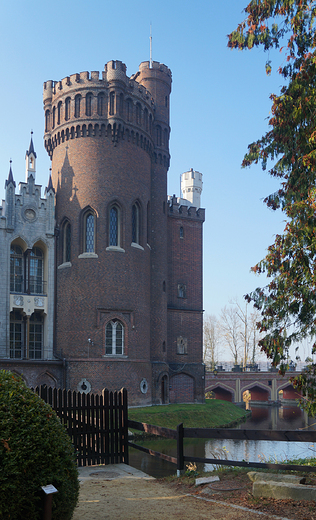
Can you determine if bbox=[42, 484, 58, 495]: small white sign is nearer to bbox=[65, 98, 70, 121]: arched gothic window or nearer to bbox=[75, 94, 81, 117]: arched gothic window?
bbox=[75, 94, 81, 117]: arched gothic window

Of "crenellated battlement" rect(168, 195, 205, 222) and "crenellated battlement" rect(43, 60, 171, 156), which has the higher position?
"crenellated battlement" rect(43, 60, 171, 156)

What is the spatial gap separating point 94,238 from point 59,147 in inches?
272

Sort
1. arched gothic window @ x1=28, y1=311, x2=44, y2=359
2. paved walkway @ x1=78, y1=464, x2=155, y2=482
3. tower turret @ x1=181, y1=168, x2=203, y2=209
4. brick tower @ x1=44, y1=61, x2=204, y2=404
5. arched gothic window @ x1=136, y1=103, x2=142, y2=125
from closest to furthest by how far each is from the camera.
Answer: paved walkway @ x1=78, y1=464, x2=155, y2=482, brick tower @ x1=44, y1=61, x2=204, y2=404, arched gothic window @ x1=28, y1=311, x2=44, y2=359, arched gothic window @ x1=136, y1=103, x2=142, y2=125, tower turret @ x1=181, y1=168, x2=203, y2=209

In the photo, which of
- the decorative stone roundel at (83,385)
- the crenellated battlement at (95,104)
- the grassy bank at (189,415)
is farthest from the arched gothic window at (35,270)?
the grassy bank at (189,415)

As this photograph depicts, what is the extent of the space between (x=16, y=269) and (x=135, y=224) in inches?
311

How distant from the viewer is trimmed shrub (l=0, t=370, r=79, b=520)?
16.2 feet

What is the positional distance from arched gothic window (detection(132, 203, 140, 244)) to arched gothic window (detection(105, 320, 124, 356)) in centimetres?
544

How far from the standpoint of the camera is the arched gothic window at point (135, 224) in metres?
32.6

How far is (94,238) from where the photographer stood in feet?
102

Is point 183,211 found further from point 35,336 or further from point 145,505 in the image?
point 145,505

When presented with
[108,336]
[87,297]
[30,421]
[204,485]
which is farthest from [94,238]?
[30,421]

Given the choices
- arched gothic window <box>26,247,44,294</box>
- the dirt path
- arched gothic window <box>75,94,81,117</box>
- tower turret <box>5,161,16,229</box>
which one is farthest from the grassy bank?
the dirt path

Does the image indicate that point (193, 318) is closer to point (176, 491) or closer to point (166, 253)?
point (166, 253)

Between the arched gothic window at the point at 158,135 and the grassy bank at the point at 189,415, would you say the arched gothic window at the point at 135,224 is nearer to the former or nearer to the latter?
the arched gothic window at the point at 158,135
